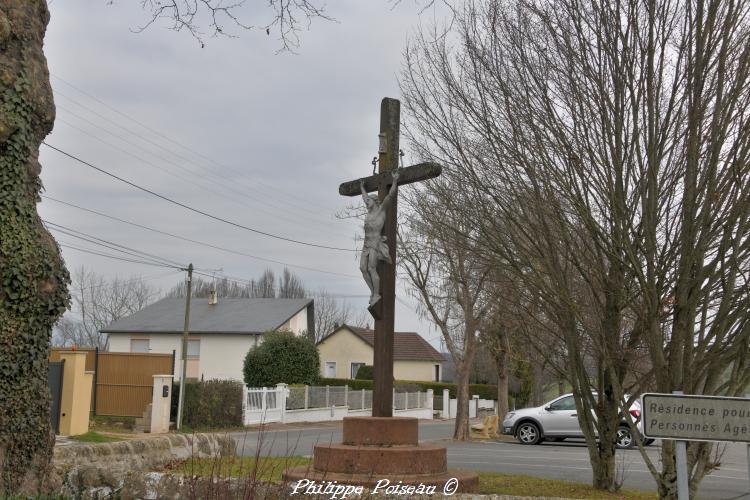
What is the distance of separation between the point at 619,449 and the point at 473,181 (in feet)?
48.0

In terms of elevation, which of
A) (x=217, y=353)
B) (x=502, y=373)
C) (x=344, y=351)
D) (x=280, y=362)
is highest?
(x=344, y=351)

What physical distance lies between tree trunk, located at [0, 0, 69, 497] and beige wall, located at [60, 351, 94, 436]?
1063cm

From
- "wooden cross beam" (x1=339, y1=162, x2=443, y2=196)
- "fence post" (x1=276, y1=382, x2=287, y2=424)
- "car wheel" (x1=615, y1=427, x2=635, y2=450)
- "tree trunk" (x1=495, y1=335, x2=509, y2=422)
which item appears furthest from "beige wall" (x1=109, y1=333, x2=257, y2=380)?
"wooden cross beam" (x1=339, y1=162, x2=443, y2=196)

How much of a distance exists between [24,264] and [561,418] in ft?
55.0

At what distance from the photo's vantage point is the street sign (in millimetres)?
5250

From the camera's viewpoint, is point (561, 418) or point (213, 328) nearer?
point (561, 418)

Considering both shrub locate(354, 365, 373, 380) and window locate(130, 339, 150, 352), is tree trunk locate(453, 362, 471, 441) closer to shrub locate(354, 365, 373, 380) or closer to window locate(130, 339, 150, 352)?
shrub locate(354, 365, 373, 380)

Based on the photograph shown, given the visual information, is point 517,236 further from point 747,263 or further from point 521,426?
point 521,426

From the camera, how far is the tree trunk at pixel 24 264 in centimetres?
806

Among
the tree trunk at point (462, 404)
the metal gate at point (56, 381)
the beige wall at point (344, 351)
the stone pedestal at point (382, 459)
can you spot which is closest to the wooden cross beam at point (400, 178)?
the stone pedestal at point (382, 459)

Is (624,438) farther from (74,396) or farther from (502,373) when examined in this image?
(74,396)

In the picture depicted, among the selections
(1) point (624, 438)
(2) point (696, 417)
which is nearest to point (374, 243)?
(2) point (696, 417)

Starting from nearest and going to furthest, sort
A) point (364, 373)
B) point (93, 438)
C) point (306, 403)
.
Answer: point (93, 438), point (306, 403), point (364, 373)

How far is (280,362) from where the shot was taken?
31375 millimetres
